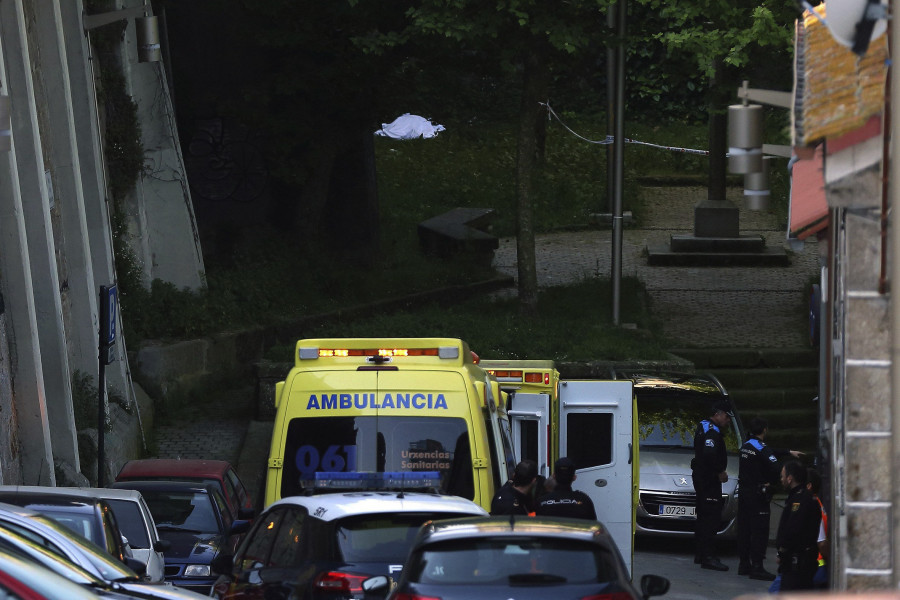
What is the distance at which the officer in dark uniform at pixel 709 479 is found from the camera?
15.3m

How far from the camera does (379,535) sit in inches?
346

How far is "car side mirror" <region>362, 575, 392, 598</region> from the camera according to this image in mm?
8055

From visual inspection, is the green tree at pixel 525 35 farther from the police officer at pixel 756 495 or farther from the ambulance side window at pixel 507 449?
the ambulance side window at pixel 507 449

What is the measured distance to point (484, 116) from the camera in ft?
98.5

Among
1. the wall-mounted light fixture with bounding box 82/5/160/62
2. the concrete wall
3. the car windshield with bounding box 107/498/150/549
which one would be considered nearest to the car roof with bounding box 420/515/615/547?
the car windshield with bounding box 107/498/150/549

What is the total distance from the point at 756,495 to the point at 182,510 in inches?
235

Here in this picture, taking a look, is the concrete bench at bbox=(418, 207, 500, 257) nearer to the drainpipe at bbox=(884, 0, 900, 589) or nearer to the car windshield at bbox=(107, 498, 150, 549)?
the car windshield at bbox=(107, 498, 150, 549)

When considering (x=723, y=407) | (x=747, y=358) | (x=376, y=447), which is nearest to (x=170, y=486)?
(x=376, y=447)

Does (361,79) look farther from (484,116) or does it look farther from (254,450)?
(254,450)

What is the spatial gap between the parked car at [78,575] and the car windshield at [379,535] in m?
0.96

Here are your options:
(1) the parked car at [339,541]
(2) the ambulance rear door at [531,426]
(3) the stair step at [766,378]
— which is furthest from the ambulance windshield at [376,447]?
(3) the stair step at [766,378]

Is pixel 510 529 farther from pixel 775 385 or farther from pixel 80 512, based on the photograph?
pixel 775 385

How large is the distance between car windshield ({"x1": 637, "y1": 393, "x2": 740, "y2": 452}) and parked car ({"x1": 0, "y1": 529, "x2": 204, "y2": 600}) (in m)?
9.94

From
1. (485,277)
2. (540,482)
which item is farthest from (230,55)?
(540,482)
